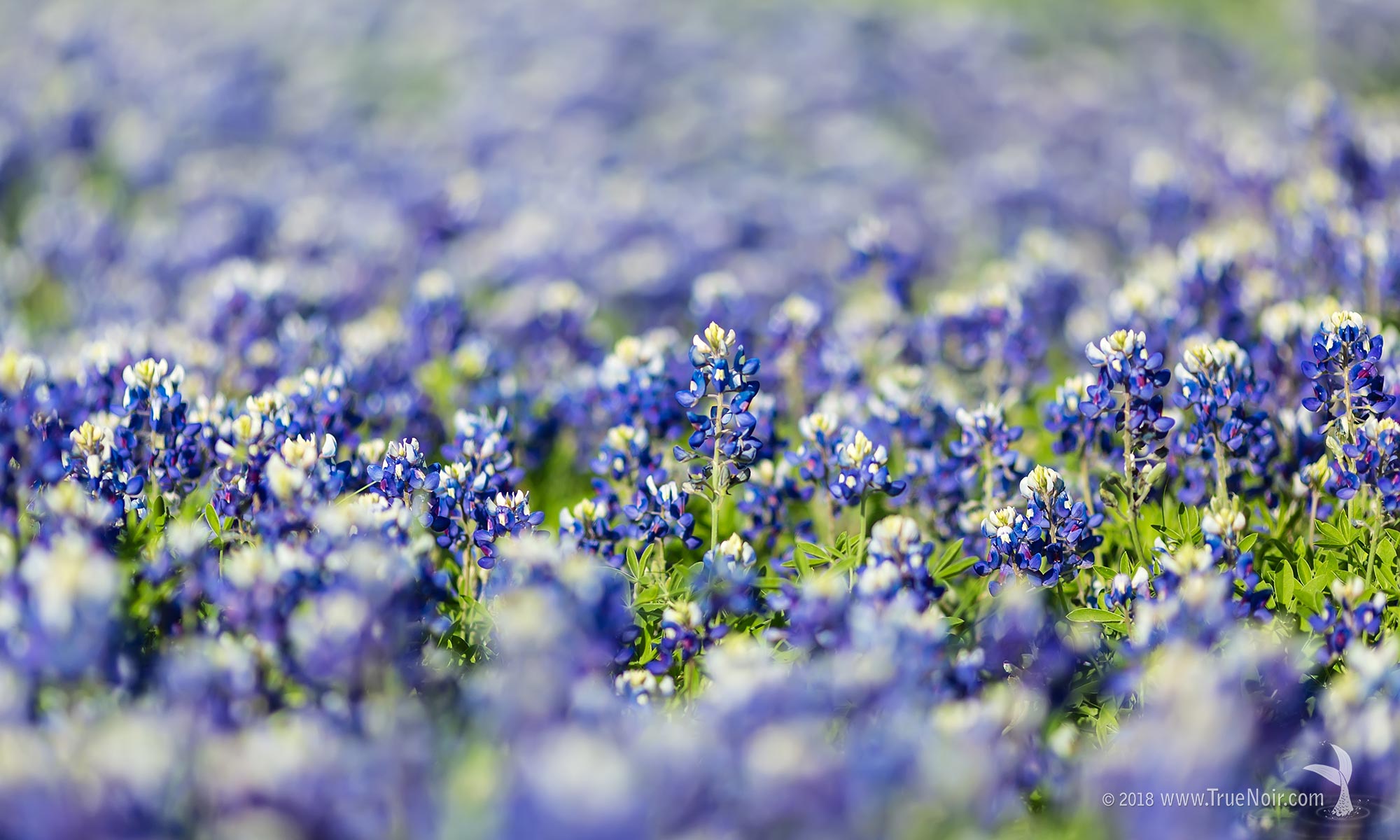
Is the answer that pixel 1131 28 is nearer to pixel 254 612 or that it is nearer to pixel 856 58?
pixel 856 58

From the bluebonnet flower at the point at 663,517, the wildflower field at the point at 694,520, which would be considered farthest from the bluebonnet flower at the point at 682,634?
the bluebonnet flower at the point at 663,517

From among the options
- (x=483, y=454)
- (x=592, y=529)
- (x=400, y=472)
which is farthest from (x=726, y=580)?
(x=400, y=472)

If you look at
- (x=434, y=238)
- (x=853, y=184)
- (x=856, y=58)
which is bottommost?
(x=434, y=238)

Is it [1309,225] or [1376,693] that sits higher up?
[1309,225]

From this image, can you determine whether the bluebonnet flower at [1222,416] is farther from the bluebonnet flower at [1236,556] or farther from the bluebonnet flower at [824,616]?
the bluebonnet flower at [824,616]

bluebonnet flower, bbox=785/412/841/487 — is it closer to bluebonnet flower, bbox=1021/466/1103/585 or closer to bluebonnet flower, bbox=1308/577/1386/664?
bluebonnet flower, bbox=1021/466/1103/585

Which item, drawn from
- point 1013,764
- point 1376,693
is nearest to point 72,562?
point 1013,764

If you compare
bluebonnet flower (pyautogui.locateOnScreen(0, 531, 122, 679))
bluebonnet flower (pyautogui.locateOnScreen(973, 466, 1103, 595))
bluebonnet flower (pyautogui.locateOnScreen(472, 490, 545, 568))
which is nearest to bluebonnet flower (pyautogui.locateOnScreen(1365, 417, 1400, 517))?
bluebonnet flower (pyautogui.locateOnScreen(973, 466, 1103, 595))
